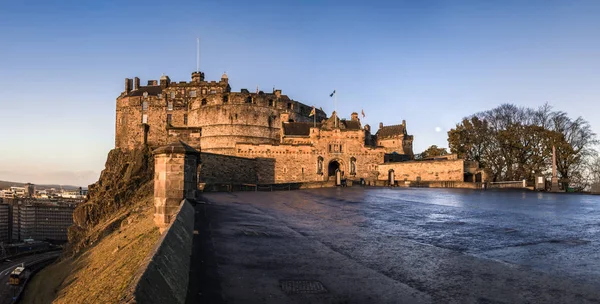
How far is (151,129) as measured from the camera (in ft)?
214

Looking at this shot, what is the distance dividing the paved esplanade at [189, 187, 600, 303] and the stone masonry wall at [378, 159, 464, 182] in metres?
33.4

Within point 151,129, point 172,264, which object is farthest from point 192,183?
point 151,129

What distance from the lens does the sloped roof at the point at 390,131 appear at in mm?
67750

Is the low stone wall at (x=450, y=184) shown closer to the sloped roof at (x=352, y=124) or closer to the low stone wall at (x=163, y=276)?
the sloped roof at (x=352, y=124)

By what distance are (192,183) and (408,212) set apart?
8.79 metres

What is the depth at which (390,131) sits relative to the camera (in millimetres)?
69312

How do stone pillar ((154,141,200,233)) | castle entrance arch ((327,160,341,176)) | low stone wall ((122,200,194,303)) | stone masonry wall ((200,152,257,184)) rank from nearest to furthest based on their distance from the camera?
1. low stone wall ((122,200,194,303))
2. stone pillar ((154,141,200,233))
3. stone masonry wall ((200,152,257,184))
4. castle entrance arch ((327,160,341,176))

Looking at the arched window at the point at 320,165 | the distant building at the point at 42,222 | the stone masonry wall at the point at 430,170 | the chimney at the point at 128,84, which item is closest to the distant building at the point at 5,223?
the distant building at the point at 42,222

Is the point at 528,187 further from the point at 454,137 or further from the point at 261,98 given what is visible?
the point at 261,98

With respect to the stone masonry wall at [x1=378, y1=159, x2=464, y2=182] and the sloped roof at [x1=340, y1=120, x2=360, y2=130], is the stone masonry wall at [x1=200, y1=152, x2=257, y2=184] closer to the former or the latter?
the stone masonry wall at [x1=378, y1=159, x2=464, y2=182]

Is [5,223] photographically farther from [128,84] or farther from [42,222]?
[128,84]

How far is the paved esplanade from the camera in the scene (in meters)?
5.62

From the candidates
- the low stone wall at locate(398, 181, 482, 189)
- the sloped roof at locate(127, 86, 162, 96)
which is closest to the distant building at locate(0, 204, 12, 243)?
the sloped roof at locate(127, 86, 162, 96)

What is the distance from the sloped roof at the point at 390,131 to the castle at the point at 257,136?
0.22 metres
